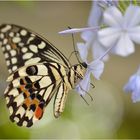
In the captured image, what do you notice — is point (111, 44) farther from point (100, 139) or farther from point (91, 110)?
point (91, 110)

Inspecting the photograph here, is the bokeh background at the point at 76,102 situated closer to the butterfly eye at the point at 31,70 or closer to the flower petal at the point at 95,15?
the butterfly eye at the point at 31,70

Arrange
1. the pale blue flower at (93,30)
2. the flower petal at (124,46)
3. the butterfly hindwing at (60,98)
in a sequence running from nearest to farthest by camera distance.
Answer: the flower petal at (124,46) < the pale blue flower at (93,30) < the butterfly hindwing at (60,98)

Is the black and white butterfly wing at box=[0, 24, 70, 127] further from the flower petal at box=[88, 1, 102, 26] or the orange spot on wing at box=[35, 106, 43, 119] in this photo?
the flower petal at box=[88, 1, 102, 26]

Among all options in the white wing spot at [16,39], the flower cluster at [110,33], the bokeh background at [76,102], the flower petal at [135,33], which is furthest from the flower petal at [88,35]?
the bokeh background at [76,102]

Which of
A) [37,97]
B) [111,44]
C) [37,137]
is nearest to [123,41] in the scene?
[111,44]

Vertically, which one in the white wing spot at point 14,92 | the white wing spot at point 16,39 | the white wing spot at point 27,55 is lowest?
the white wing spot at point 14,92
